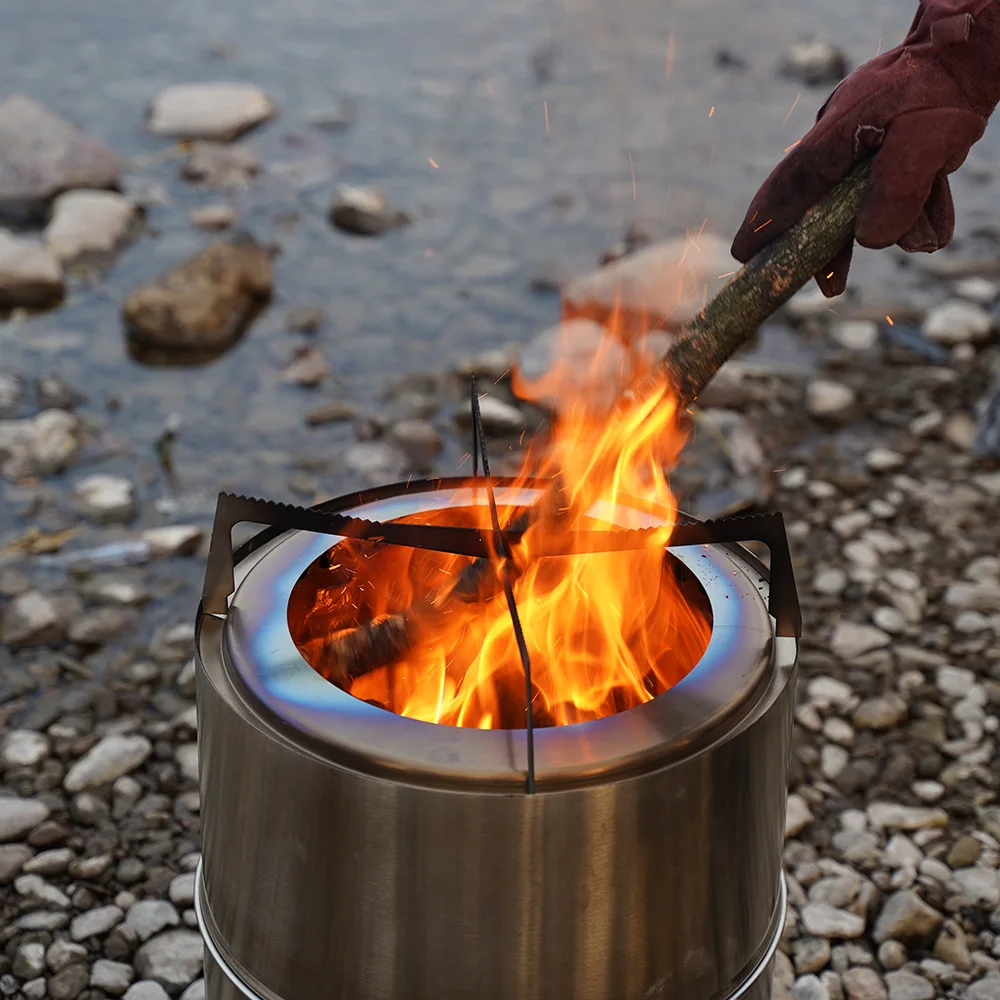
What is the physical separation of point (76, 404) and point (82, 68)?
4211 millimetres

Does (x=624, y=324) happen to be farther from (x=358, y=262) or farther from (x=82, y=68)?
(x=82, y=68)

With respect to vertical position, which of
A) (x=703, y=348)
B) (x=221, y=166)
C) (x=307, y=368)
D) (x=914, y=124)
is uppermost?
(x=914, y=124)

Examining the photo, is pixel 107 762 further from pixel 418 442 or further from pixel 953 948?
pixel 953 948

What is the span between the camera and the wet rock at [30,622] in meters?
3.37

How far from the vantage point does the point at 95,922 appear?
254 cm

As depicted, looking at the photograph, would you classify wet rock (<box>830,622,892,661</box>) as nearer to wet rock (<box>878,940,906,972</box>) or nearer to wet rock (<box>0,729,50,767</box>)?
wet rock (<box>878,940,906,972</box>)

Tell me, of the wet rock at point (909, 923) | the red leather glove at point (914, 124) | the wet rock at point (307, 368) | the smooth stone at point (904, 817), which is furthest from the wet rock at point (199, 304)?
the red leather glove at point (914, 124)

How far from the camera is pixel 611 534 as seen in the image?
1.63 m

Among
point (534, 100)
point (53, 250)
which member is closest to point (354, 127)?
point (534, 100)

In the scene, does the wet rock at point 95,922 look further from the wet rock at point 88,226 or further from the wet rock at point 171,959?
the wet rock at point 88,226

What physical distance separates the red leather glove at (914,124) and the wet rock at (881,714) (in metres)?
1.76

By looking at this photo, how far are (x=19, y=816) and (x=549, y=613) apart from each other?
1.55 metres

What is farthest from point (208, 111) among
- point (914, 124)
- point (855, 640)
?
point (914, 124)

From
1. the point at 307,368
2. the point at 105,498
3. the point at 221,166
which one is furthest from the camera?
the point at 221,166
